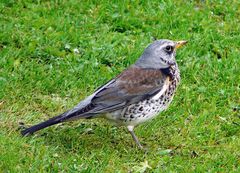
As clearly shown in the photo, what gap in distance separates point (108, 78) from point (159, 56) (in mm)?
1292

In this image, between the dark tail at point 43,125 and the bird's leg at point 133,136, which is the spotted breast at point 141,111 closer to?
the bird's leg at point 133,136

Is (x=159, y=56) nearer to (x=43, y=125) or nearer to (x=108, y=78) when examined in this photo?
(x=108, y=78)

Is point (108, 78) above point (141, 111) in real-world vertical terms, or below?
below

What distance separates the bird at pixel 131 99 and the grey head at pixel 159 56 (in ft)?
0.04

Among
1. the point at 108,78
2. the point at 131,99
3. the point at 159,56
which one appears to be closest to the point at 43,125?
the point at 131,99

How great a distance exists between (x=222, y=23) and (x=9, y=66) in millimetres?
3502

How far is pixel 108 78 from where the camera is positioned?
29.2ft

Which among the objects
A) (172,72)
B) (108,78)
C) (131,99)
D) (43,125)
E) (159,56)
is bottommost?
(108,78)

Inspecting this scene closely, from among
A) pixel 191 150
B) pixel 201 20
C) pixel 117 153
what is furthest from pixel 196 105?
pixel 201 20

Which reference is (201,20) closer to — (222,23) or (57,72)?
(222,23)

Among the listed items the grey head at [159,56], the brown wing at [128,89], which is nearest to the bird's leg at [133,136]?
the brown wing at [128,89]

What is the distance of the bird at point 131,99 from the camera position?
7.32 m

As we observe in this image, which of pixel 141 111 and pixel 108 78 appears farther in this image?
pixel 108 78

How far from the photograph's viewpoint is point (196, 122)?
8.12 m
